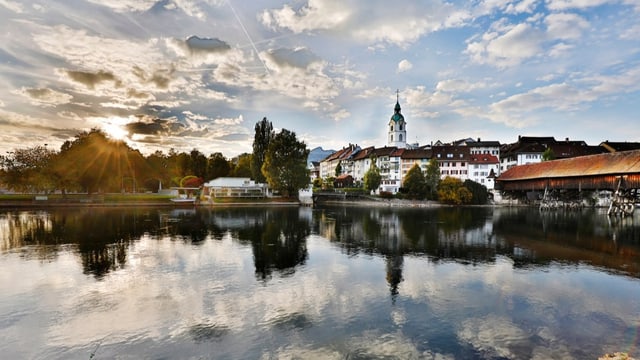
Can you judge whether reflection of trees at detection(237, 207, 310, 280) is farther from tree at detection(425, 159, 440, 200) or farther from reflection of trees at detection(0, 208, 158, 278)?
tree at detection(425, 159, 440, 200)

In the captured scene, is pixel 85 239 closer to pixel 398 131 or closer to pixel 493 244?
pixel 493 244

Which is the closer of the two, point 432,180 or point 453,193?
point 453,193

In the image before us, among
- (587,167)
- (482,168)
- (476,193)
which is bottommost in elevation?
(476,193)

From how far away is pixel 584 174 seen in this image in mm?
50219

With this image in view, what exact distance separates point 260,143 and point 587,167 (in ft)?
188

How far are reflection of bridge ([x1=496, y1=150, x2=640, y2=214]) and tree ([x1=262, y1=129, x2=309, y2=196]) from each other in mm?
42648

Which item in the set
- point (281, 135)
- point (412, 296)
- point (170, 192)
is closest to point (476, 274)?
point (412, 296)

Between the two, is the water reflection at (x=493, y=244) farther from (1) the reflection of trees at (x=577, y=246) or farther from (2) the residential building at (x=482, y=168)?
(2) the residential building at (x=482, y=168)

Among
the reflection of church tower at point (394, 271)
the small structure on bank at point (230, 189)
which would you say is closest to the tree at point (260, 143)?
the small structure on bank at point (230, 189)

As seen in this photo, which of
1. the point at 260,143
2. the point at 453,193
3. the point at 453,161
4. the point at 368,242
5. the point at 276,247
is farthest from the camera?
the point at 453,161

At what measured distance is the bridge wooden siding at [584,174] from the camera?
144 ft

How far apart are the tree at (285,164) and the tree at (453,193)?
28475 millimetres

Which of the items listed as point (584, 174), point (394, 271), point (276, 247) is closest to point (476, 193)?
point (584, 174)

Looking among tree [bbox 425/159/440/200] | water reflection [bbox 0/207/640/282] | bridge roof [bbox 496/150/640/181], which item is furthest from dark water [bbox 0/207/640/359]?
tree [bbox 425/159/440/200]
